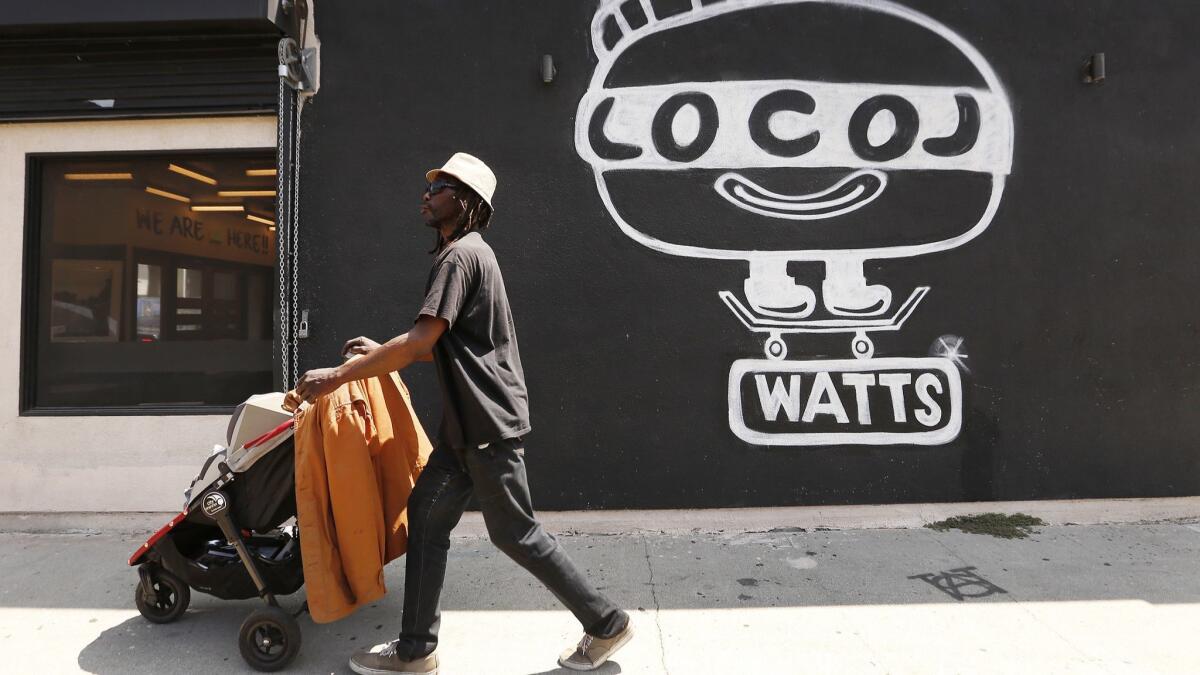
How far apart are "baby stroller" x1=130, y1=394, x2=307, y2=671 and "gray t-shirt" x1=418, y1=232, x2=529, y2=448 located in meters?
0.83

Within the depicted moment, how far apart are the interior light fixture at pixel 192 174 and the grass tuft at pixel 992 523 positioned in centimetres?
542

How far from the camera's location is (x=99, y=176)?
16.9 ft

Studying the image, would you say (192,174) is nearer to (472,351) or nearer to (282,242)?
(282,242)

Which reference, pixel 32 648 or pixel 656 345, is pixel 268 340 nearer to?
pixel 32 648

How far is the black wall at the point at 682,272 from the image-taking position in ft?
16.0

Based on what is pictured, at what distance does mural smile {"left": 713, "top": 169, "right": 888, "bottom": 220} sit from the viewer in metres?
4.93

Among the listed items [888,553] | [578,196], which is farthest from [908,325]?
[578,196]

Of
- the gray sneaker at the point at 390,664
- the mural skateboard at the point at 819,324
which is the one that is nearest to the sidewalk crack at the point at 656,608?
the gray sneaker at the point at 390,664

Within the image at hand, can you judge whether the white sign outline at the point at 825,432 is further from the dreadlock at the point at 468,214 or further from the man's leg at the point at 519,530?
the dreadlock at the point at 468,214

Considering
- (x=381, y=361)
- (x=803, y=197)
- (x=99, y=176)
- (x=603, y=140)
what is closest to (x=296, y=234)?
(x=99, y=176)

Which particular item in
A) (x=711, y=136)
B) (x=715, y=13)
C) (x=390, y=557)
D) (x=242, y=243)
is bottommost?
(x=390, y=557)

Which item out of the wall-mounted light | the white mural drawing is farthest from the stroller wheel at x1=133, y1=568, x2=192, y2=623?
the wall-mounted light

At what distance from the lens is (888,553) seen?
4.39 meters

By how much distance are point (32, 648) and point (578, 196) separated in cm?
371
